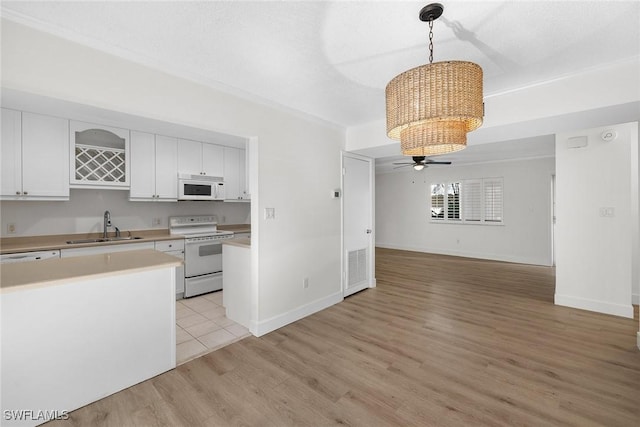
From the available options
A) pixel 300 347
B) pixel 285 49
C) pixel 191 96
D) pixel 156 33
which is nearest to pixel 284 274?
pixel 300 347

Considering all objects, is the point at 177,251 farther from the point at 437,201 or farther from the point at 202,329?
the point at 437,201

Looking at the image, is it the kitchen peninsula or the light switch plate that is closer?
the kitchen peninsula

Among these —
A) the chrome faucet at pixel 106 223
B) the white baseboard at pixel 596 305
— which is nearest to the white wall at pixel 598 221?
the white baseboard at pixel 596 305

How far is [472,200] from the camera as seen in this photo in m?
7.26

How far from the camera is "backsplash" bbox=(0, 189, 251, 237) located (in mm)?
3357

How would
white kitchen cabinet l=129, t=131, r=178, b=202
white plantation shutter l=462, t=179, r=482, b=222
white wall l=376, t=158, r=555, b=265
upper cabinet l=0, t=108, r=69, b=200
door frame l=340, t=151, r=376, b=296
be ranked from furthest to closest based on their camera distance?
white plantation shutter l=462, t=179, r=482, b=222 < white wall l=376, t=158, r=555, b=265 < door frame l=340, t=151, r=376, b=296 < white kitchen cabinet l=129, t=131, r=178, b=202 < upper cabinet l=0, t=108, r=69, b=200

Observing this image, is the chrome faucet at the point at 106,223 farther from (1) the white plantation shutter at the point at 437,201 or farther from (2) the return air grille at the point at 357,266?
(1) the white plantation shutter at the point at 437,201

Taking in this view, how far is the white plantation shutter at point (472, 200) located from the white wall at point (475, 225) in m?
0.19

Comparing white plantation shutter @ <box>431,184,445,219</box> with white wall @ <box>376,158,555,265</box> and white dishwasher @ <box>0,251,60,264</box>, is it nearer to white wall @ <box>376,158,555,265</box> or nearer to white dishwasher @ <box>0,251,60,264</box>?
white wall @ <box>376,158,555,265</box>

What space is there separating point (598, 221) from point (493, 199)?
3.48 meters

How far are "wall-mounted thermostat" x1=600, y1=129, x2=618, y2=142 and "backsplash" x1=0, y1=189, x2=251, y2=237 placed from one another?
5.85 m

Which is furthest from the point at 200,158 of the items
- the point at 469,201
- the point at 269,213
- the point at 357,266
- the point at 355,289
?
the point at 469,201

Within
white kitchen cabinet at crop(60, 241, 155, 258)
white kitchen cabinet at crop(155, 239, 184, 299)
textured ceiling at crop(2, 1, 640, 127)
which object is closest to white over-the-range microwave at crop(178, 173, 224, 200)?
white kitchen cabinet at crop(155, 239, 184, 299)

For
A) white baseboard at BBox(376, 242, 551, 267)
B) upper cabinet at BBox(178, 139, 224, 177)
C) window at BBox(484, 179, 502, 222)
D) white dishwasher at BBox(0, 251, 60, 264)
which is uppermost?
upper cabinet at BBox(178, 139, 224, 177)
